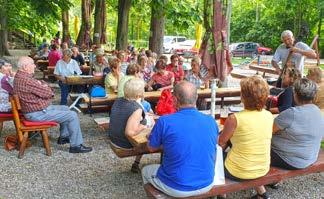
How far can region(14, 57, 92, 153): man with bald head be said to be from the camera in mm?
5680

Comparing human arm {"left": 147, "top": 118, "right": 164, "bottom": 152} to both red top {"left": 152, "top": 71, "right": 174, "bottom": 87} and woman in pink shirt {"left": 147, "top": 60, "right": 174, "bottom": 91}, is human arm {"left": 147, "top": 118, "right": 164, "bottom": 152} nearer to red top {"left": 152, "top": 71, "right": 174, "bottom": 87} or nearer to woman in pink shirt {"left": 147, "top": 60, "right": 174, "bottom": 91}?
woman in pink shirt {"left": 147, "top": 60, "right": 174, "bottom": 91}

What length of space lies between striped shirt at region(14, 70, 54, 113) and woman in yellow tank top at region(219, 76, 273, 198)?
2926mm

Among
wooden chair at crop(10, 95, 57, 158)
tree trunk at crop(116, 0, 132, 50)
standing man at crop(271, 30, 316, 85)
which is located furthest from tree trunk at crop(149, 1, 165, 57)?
wooden chair at crop(10, 95, 57, 158)

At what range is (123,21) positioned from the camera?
15.0 metres

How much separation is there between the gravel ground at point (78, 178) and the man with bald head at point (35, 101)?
0.47m

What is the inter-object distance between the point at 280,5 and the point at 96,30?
23.0 metres

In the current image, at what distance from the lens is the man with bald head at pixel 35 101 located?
5.68 meters

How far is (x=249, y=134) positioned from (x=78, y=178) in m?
2.34

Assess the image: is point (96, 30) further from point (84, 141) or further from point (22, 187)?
point (22, 187)

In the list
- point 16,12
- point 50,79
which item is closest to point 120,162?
point 50,79

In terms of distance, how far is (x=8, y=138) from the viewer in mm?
6266

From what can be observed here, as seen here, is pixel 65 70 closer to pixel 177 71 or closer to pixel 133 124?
pixel 177 71

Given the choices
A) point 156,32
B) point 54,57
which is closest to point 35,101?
point 54,57

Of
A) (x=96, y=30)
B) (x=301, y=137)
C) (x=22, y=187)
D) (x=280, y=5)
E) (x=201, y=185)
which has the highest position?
(x=280, y=5)
